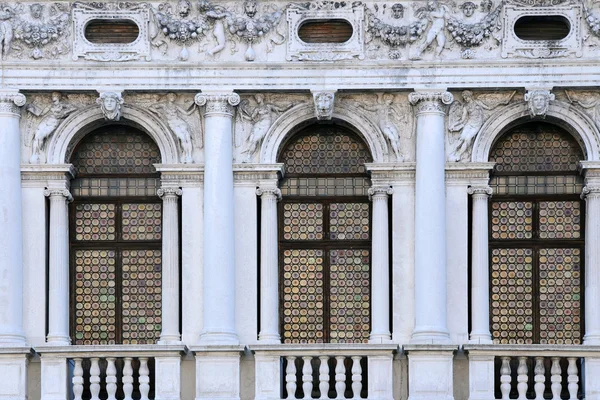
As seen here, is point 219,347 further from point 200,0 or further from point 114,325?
point 200,0

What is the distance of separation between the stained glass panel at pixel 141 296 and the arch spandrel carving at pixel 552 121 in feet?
15.3

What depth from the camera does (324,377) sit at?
1215 inches

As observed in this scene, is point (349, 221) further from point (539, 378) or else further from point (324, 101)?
point (539, 378)

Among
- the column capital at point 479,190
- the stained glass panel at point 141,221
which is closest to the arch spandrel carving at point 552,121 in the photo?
the column capital at point 479,190

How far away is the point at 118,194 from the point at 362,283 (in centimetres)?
362

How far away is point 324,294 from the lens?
104 feet

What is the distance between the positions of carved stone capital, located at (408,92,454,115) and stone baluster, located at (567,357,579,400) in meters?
3.87

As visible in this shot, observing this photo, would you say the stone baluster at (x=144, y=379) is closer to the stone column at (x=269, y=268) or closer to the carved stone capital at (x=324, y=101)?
the stone column at (x=269, y=268)

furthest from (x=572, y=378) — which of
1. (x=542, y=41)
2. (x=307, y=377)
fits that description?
(x=542, y=41)

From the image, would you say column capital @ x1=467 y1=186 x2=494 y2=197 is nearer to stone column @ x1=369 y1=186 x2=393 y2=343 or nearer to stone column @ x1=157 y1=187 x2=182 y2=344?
stone column @ x1=369 y1=186 x2=393 y2=343

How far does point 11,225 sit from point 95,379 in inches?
95.4

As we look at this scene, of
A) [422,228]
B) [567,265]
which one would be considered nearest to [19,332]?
[422,228]

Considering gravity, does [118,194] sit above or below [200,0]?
below

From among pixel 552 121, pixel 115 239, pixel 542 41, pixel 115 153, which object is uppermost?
pixel 542 41
